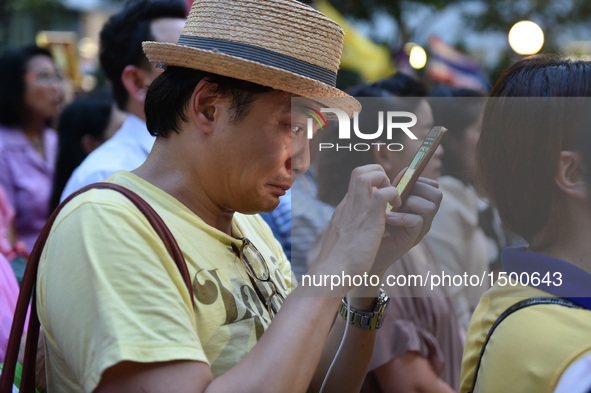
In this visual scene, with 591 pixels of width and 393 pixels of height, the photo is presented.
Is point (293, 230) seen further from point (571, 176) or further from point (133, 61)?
point (133, 61)

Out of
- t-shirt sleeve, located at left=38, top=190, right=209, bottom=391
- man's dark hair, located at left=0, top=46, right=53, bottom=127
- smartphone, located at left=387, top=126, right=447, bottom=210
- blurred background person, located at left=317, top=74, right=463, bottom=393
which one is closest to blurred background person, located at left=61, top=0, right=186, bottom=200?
blurred background person, located at left=317, top=74, right=463, bottom=393

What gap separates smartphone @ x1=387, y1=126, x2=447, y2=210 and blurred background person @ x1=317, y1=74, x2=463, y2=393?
0.02 meters

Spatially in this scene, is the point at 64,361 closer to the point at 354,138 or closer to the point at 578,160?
the point at 354,138

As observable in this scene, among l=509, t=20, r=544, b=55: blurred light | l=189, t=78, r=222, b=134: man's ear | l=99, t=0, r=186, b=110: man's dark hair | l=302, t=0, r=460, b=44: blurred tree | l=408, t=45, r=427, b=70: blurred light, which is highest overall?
l=302, t=0, r=460, b=44: blurred tree

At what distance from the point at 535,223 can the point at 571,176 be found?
6.0 inches

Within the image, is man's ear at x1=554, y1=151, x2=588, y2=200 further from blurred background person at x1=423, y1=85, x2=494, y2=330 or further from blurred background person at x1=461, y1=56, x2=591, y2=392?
blurred background person at x1=423, y1=85, x2=494, y2=330

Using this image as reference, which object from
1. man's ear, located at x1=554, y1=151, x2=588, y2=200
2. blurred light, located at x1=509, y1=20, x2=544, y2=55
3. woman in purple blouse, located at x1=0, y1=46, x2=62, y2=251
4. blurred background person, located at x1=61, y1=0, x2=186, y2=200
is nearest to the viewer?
man's ear, located at x1=554, y1=151, x2=588, y2=200

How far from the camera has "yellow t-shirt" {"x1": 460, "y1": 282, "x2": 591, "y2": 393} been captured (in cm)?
136

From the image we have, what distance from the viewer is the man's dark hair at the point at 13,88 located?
475cm

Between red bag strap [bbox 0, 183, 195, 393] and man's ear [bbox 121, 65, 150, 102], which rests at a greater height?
man's ear [bbox 121, 65, 150, 102]

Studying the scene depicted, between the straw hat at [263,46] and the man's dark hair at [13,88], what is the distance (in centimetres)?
346

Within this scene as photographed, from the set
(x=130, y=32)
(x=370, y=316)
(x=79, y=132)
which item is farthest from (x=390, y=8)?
(x=370, y=316)

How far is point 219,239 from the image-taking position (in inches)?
65.5

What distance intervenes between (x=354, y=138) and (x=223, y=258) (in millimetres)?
444
